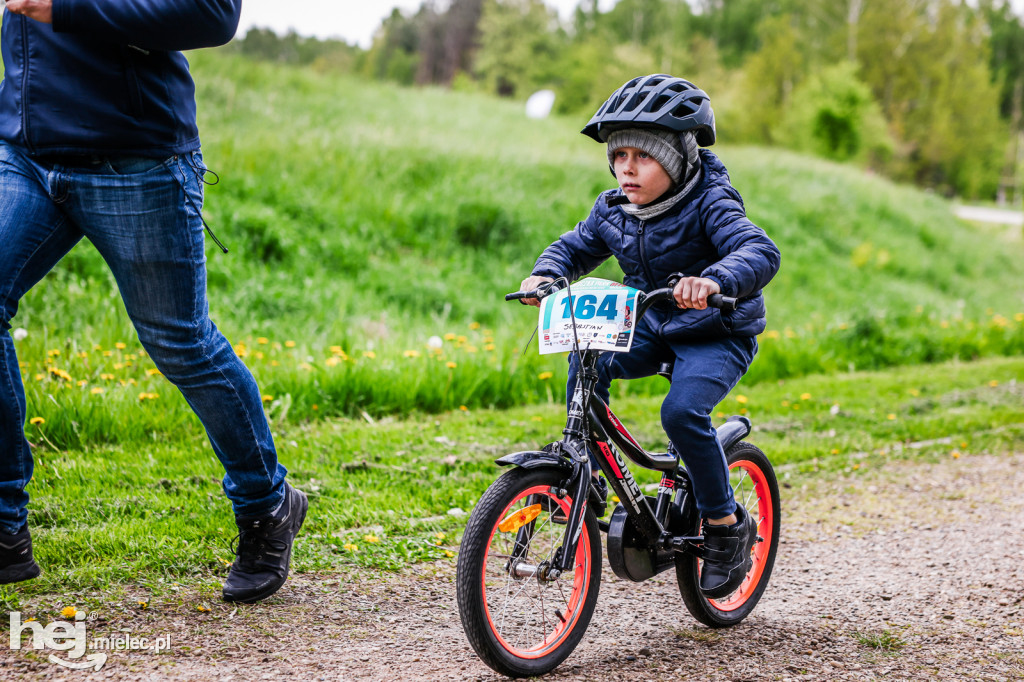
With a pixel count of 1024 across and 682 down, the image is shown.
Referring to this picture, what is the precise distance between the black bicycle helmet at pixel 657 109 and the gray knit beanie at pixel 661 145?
34mm

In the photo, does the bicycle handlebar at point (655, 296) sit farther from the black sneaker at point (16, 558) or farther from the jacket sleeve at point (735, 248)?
the black sneaker at point (16, 558)

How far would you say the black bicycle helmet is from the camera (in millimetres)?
2686

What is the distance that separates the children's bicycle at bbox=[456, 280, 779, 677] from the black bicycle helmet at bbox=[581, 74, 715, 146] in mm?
547

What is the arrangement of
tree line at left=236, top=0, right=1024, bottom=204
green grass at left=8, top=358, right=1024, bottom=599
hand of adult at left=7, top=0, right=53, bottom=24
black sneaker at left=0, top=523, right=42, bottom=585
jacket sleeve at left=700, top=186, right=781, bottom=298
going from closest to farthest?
hand of adult at left=7, top=0, right=53, bottom=24 → jacket sleeve at left=700, top=186, right=781, bottom=298 → black sneaker at left=0, top=523, right=42, bottom=585 → green grass at left=8, top=358, right=1024, bottom=599 → tree line at left=236, top=0, right=1024, bottom=204

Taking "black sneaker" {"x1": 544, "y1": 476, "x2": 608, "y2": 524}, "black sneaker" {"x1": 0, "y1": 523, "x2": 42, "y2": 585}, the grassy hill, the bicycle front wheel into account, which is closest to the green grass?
"black sneaker" {"x1": 0, "y1": 523, "x2": 42, "y2": 585}

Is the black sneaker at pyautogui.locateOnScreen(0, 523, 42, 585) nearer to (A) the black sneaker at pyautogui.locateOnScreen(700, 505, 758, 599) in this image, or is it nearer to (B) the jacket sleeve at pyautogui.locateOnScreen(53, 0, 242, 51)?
(B) the jacket sleeve at pyautogui.locateOnScreen(53, 0, 242, 51)

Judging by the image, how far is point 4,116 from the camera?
2641 mm

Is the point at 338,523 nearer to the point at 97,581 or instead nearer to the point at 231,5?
the point at 97,581

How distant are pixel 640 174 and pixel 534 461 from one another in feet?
3.26

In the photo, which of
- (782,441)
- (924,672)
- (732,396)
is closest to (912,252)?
(732,396)

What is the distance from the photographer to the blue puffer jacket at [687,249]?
2.65 m

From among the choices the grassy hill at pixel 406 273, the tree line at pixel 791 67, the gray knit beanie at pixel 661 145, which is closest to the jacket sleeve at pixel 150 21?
the gray knit beanie at pixel 661 145

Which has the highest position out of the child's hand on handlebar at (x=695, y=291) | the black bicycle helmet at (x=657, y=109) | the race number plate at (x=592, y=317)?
the black bicycle helmet at (x=657, y=109)

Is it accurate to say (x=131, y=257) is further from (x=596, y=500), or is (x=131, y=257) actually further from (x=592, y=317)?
(x=596, y=500)
